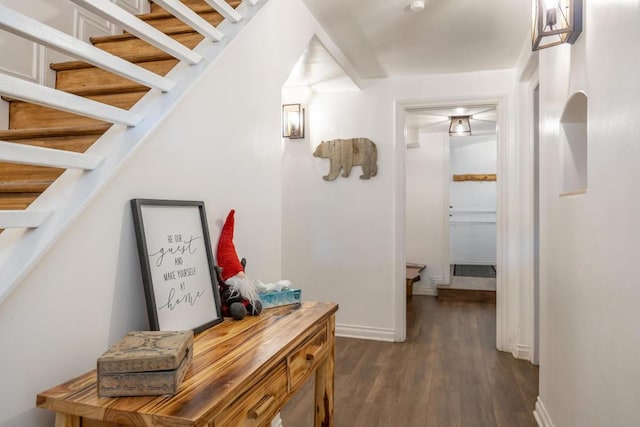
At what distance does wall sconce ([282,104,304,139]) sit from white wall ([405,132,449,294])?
2797mm

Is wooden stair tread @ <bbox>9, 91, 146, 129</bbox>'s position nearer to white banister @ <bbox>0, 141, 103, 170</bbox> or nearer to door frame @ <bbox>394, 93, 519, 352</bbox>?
white banister @ <bbox>0, 141, 103, 170</bbox>

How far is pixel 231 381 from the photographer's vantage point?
103 cm

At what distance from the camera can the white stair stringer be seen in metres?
0.95

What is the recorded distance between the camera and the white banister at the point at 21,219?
0.89 m

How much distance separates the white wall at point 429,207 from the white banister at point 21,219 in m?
5.87

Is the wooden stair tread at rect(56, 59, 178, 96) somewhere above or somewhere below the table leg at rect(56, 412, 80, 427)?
above

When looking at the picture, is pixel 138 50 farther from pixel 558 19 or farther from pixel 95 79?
pixel 558 19

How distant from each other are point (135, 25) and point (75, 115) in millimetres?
636

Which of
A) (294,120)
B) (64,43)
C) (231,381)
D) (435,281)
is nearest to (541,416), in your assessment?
(231,381)

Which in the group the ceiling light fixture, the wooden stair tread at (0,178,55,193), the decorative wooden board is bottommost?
the wooden stair tread at (0,178,55,193)

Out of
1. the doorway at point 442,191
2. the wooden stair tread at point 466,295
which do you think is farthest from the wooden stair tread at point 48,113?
the wooden stair tread at point 466,295

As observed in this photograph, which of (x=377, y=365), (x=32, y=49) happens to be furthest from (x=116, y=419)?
(x=377, y=365)

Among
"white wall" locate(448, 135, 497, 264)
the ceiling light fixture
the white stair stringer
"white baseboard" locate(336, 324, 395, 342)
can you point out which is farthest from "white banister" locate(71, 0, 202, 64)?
"white wall" locate(448, 135, 497, 264)

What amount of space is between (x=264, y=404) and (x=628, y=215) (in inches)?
44.6
